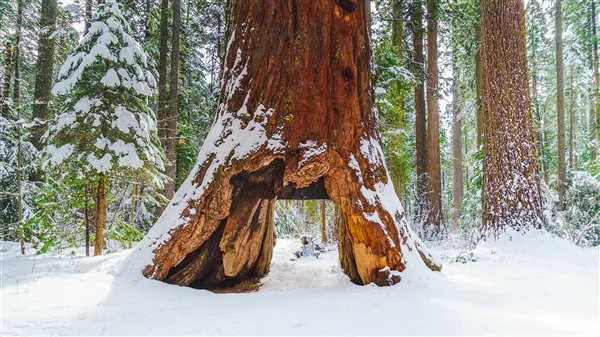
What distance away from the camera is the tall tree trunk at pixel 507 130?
552cm

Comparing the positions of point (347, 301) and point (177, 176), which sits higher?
point (177, 176)

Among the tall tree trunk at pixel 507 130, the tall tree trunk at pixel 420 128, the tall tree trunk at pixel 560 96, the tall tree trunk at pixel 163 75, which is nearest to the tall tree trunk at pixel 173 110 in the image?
the tall tree trunk at pixel 163 75

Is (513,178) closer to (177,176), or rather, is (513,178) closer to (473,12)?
(473,12)

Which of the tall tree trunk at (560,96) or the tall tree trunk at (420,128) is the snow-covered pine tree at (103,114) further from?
the tall tree trunk at (560,96)

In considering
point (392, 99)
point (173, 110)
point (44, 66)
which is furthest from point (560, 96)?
point (44, 66)

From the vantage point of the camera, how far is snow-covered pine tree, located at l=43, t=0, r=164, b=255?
18.7 ft

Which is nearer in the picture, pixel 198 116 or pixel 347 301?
pixel 347 301

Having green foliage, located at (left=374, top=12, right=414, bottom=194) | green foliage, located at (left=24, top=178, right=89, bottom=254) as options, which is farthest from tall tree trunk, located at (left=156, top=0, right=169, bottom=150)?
green foliage, located at (left=374, top=12, right=414, bottom=194)

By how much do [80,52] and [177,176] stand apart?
6757 mm

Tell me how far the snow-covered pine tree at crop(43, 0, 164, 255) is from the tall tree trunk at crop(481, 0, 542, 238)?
5.72 meters

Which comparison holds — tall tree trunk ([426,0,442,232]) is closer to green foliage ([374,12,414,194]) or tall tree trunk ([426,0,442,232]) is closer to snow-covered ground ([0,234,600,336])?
green foliage ([374,12,414,194])

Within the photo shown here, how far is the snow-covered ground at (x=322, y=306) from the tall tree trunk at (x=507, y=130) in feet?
4.37

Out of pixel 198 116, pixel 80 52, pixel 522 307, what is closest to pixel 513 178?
pixel 522 307

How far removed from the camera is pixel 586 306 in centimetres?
277
